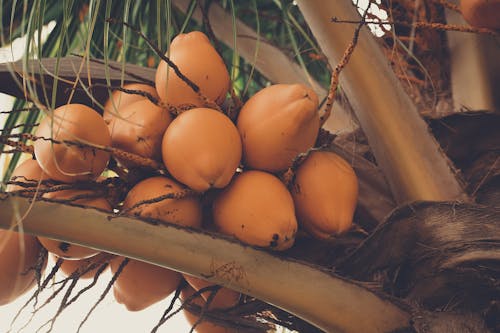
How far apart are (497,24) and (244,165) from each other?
1.48ft

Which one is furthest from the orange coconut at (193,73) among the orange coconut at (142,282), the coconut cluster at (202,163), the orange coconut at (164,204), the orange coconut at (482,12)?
the orange coconut at (482,12)

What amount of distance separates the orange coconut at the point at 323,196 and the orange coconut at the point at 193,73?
15 cm

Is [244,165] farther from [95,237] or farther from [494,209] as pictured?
[494,209]

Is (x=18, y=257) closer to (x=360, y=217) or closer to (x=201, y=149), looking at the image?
(x=201, y=149)

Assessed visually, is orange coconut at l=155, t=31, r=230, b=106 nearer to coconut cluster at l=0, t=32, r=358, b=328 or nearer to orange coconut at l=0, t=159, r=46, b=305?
coconut cluster at l=0, t=32, r=358, b=328

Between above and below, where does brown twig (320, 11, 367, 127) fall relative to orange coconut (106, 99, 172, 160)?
above

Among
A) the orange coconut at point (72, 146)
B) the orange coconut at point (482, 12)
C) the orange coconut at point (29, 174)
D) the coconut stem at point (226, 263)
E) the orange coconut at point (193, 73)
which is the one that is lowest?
the coconut stem at point (226, 263)

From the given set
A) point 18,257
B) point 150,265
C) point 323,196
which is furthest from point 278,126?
point 18,257

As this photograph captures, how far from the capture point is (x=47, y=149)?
0.68 metres

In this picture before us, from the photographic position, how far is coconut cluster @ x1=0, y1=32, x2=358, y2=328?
691 mm

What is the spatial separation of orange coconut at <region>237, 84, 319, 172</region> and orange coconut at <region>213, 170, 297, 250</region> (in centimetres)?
3

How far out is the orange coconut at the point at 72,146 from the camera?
2.23 ft

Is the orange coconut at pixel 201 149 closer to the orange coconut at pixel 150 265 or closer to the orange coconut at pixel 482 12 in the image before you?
the orange coconut at pixel 150 265

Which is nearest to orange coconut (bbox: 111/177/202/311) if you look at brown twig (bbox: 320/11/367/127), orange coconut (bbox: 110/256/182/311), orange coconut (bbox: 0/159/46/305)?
orange coconut (bbox: 110/256/182/311)
